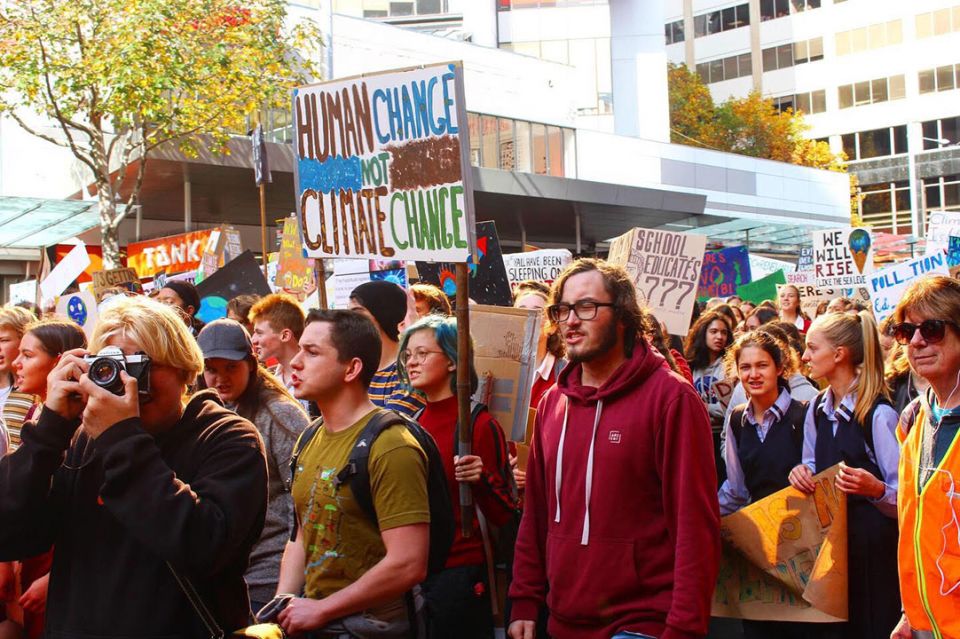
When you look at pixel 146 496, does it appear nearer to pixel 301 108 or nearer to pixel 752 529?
pixel 752 529

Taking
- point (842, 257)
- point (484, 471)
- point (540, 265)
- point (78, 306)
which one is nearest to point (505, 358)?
point (484, 471)

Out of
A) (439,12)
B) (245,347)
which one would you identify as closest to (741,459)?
(245,347)

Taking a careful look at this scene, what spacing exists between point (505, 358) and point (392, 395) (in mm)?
689

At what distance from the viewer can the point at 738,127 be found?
60.2 meters

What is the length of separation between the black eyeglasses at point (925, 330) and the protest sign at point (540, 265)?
29.9ft

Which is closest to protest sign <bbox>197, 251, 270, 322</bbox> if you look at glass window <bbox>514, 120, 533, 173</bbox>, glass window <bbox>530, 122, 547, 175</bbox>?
glass window <bbox>514, 120, 533, 173</bbox>

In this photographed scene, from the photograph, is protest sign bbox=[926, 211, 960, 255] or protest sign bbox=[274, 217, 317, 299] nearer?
protest sign bbox=[274, 217, 317, 299]

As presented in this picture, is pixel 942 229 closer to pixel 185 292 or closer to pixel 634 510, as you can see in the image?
pixel 185 292

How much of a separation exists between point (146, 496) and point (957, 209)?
67.6 metres

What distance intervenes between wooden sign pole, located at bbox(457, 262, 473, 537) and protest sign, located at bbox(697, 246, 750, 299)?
45.3ft

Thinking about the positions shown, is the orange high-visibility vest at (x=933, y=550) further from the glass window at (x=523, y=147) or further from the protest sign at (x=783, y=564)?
the glass window at (x=523, y=147)

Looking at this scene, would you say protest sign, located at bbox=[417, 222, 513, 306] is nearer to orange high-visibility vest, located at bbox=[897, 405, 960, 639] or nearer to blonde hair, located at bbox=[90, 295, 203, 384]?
orange high-visibility vest, located at bbox=[897, 405, 960, 639]

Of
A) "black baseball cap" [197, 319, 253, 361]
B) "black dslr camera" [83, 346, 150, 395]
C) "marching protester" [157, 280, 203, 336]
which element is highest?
"marching protester" [157, 280, 203, 336]

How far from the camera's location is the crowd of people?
2.88 meters
